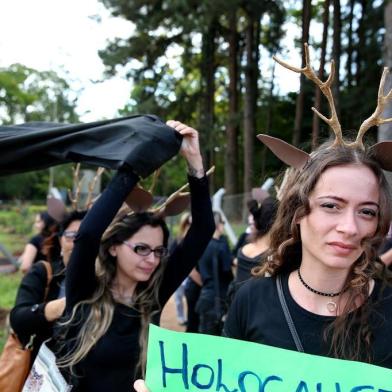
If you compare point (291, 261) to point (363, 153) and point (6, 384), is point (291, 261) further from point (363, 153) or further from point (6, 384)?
point (6, 384)

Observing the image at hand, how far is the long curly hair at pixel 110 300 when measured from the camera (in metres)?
2.17

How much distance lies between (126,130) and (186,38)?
63.3 ft

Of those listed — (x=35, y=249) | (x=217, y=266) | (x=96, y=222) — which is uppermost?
(x=96, y=222)

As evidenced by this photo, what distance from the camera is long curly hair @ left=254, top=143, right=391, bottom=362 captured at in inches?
57.2

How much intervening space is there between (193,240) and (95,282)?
50 centimetres

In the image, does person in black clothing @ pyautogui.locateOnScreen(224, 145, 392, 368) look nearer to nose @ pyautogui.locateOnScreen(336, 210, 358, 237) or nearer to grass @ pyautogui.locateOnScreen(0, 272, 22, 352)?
nose @ pyautogui.locateOnScreen(336, 210, 358, 237)

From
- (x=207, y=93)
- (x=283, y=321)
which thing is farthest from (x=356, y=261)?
(x=207, y=93)

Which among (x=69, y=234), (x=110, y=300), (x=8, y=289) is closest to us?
(x=110, y=300)

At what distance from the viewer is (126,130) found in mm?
1994

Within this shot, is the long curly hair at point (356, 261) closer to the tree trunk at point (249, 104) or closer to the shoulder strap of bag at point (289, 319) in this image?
the shoulder strap of bag at point (289, 319)

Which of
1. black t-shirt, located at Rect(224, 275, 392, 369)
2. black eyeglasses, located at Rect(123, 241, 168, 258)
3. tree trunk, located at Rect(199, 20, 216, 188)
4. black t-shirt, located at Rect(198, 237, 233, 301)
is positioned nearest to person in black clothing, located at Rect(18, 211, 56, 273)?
black t-shirt, located at Rect(198, 237, 233, 301)

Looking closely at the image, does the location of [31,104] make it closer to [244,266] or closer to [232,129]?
[232,129]

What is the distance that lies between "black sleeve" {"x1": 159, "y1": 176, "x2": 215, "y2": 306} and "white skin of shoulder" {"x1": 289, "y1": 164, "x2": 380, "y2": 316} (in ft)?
2.63

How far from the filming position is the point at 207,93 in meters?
22.3
